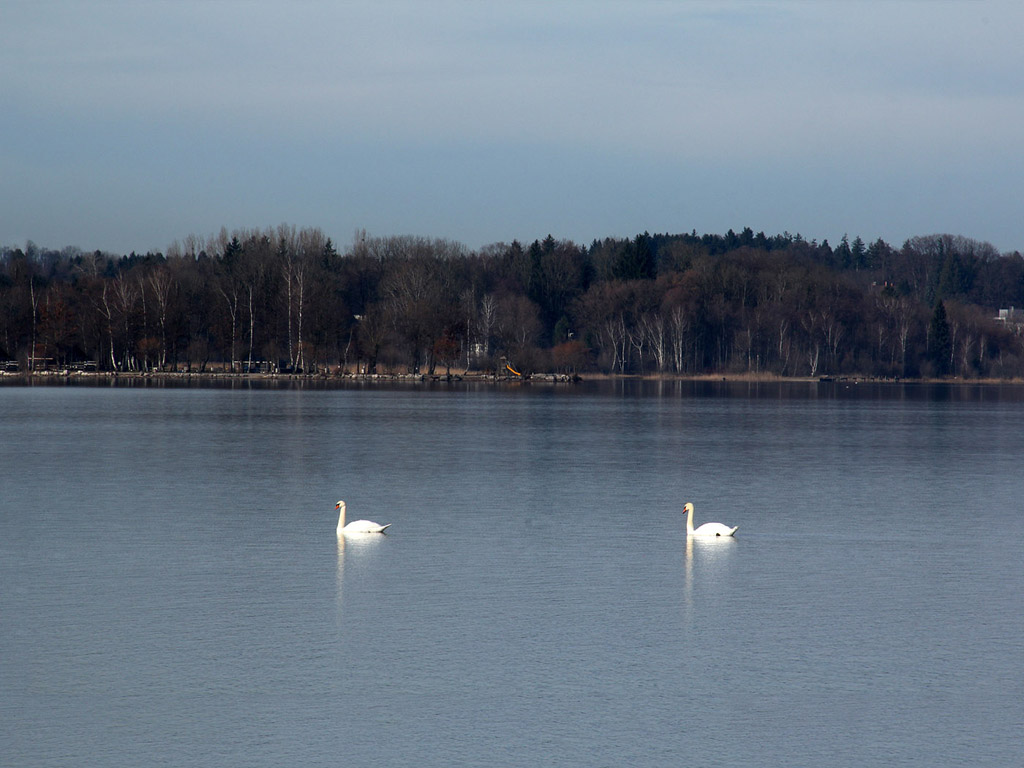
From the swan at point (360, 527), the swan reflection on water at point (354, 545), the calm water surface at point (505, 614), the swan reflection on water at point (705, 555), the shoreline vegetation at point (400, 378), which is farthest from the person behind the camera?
the shoreline vegetation at point (400, 378)

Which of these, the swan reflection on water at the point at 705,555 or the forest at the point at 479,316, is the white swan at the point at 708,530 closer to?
the swan reflection on water at the point at 705,555

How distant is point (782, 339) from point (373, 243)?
38.5 metres

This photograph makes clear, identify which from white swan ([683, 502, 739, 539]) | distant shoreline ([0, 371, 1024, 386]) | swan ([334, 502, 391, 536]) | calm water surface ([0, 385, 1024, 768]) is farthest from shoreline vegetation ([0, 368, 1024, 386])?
white swan ([683, 502, 739, 539])

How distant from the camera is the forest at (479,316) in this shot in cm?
8062

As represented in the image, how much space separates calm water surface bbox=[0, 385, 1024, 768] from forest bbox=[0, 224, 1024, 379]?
56.5 meters

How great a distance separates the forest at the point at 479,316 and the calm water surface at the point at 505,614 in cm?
5654

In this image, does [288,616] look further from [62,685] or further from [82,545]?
[82,545]

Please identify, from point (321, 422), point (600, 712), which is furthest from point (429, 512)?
point (321, 422)

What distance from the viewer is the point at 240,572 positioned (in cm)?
1291

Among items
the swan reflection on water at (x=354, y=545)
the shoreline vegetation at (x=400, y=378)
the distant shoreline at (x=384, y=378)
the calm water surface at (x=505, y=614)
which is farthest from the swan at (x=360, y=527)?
the distant shoreline at (x=384, y=378)

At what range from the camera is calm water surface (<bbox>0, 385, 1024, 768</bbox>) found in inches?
305

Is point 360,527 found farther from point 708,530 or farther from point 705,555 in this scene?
point 708,530

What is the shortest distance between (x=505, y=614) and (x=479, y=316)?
3258 inches

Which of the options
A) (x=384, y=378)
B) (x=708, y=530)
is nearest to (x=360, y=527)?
(x=708, y=530)
